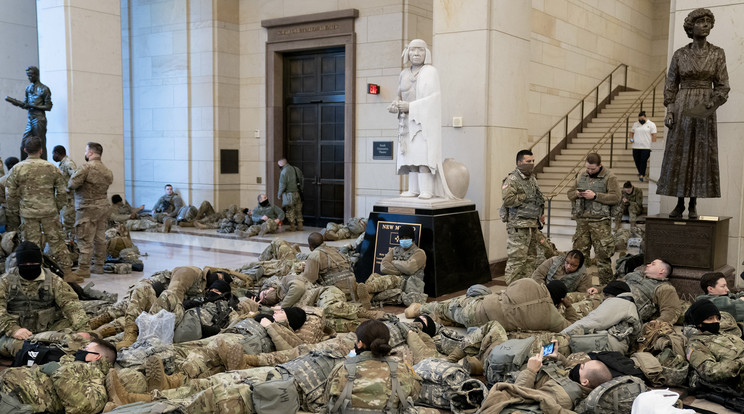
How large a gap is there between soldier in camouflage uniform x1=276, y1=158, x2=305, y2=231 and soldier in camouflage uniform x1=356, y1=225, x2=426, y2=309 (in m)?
7.16

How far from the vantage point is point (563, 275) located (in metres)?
7.63

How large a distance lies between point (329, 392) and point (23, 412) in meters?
1.98

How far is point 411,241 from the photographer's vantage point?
819 cm

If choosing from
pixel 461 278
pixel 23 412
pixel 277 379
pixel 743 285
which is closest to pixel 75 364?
pixel 23 412

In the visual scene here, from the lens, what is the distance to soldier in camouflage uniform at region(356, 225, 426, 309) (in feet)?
26.3

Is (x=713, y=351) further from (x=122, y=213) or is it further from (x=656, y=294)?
(x=122, y=213)

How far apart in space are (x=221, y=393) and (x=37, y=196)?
5.79 metres

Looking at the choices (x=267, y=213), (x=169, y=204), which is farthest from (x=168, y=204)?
(x=267, y=213)

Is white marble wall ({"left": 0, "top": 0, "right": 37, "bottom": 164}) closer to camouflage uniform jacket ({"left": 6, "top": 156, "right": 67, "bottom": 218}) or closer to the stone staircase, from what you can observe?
camouflage uniform jacket ({"left": 6, "top": 156, "right": 67, "bottom": 218})

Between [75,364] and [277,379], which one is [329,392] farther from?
[75,364]

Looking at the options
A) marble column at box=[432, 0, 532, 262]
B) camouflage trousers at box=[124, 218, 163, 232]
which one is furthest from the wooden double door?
marble column at box=[432, 0, 532, 262]

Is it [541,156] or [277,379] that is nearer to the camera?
[277,379]

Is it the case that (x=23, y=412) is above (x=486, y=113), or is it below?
below

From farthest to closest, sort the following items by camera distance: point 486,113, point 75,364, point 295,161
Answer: point 295,161 < point 486,113 < point 75,364
